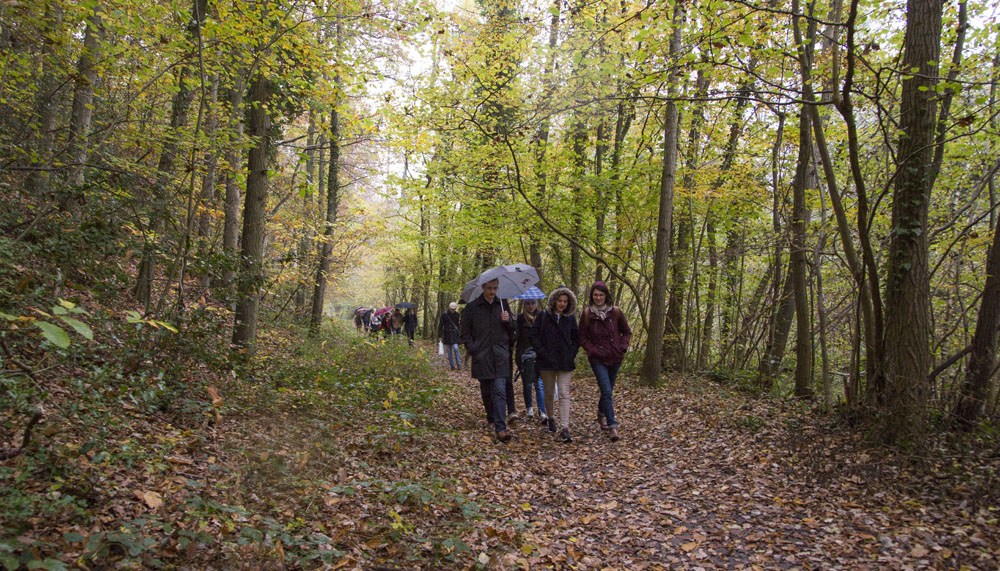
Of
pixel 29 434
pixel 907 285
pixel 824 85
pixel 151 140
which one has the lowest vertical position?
pixel 29 434

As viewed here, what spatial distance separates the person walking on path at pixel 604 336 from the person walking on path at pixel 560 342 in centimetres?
19

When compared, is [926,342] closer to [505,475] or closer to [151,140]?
[505,475]

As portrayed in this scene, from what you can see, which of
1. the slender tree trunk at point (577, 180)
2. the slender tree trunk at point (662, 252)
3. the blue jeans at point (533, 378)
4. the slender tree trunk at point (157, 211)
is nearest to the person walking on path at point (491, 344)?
the blue jeans at point (533, 378)

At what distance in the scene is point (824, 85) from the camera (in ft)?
26.3

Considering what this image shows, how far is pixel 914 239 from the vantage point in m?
5.46

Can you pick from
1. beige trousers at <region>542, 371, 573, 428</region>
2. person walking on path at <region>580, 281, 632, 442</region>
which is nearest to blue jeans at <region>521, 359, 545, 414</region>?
beige trousers at <region>542, 371, 573, 428</region>

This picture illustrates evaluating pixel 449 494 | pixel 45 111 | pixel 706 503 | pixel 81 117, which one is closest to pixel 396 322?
pixel 45 111

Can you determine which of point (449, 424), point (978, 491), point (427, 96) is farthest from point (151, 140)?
point (978, 491)

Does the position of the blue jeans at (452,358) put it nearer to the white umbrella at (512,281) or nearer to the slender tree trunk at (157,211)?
the white umbrella at (512,281)

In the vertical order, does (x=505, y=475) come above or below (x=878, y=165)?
below

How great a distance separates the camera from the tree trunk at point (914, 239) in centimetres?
541

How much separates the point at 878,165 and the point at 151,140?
10578mm

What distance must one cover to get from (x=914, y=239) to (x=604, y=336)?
350 centimetres

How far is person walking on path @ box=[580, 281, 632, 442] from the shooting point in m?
6.93
